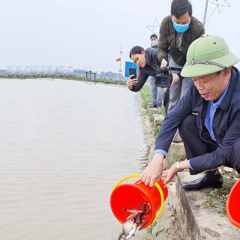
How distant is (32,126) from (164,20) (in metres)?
3.61

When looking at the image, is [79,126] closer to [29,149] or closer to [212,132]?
[29,149]

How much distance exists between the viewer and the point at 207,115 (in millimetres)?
2004

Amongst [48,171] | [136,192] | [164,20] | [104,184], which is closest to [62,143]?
[48,171]

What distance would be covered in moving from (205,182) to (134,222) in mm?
578

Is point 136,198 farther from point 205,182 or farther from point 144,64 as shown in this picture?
point 144,64

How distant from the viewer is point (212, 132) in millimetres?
1986

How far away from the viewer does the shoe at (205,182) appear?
218 cm

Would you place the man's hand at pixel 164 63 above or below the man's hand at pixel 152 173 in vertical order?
above

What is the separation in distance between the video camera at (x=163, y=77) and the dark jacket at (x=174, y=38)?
0.20m

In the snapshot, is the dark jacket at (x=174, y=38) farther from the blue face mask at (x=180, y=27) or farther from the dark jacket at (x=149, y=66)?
the dark jacket at (x=149, y=66)

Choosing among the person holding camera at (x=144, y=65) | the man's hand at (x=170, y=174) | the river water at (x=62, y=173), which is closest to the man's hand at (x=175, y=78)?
the person holding camera at (x=144, y=65)

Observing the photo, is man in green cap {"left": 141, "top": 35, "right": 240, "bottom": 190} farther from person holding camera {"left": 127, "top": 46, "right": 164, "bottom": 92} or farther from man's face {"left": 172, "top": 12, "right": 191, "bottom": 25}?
person holding camera {"left": 127, "top": 46, "right": 164, "bottom": 92}

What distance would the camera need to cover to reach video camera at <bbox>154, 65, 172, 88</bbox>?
3254mm

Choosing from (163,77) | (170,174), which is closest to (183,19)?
(163,77)
